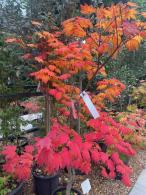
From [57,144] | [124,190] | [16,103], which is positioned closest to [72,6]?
[16,103]

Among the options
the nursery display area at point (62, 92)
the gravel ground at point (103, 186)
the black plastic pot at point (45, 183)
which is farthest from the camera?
the gravel ground at point (103, 186)

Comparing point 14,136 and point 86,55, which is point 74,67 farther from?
point 14,136

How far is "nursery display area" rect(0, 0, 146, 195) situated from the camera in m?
2.07

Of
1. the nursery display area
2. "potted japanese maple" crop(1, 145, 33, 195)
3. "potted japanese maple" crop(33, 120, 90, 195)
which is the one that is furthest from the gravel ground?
"potted japanese maple" crop(33, 120, 90, 195)

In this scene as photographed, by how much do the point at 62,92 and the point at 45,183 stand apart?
42.5 inches

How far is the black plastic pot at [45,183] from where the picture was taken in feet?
8.62

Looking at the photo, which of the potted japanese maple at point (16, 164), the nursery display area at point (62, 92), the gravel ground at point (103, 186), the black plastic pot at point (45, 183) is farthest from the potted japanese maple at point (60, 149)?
the gravel ground at point (103, 186)

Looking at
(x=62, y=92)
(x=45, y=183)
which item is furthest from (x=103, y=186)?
(x=62, y=92)

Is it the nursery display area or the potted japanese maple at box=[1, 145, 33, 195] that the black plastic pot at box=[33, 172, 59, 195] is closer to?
the nursery display area

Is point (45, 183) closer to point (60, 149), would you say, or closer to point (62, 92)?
point (60, 149)

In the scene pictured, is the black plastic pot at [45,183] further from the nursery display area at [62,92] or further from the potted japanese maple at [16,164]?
the potted japanese maple at [16,164]

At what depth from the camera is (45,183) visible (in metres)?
2.64

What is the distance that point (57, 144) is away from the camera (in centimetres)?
181

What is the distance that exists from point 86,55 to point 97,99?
910mm
